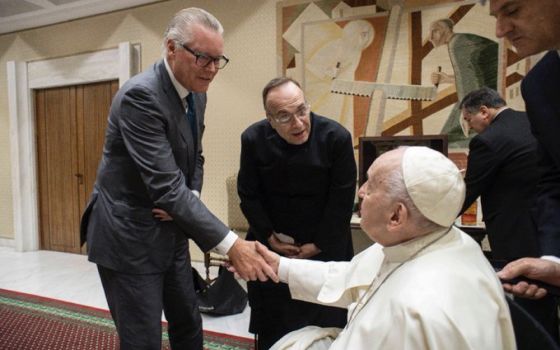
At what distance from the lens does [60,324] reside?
2.89 meters

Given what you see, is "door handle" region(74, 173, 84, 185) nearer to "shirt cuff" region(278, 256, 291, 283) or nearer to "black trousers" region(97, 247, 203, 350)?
"black trousers" region(97, 247, 203, 350)

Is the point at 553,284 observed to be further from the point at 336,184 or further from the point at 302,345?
the point at 336,184

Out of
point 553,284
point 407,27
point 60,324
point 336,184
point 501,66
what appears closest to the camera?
point 553,284

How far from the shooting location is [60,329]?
9.19 feet

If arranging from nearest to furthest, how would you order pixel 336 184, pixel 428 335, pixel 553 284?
1. pixel 428 335
2. pixel 553 284
3. pixel 336 184

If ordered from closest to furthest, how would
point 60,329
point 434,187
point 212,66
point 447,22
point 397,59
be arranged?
1. point 434,187
2. point 212,66
3. point 60,329
4. point 447,22
5. point 397,59

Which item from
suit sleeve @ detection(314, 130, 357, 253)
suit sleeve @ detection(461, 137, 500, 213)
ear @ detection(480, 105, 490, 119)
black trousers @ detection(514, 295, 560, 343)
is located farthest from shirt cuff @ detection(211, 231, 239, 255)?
ear @ detection(480, 105, 490, 119)

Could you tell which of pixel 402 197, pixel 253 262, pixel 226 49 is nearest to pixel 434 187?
pixel 402 197

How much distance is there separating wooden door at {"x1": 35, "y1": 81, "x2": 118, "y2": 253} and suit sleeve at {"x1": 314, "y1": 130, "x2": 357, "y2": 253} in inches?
152

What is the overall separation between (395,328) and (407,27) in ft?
10.5

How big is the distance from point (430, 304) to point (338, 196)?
1.04 meters

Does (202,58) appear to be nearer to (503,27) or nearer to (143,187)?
(143,187)

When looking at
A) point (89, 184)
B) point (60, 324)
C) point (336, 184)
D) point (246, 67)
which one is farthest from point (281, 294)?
point (89, 184)

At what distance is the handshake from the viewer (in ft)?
4.89
